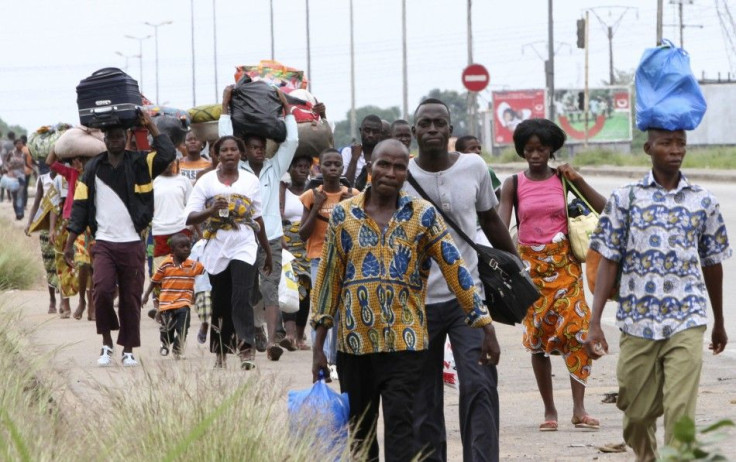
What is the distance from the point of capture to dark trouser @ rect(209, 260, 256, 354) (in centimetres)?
1057

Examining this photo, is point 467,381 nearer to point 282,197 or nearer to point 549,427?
point 549,427

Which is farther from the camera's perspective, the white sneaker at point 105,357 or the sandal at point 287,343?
the sandal at point 287,343

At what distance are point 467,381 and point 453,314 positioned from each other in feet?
0.98

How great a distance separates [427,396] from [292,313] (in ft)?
19.8

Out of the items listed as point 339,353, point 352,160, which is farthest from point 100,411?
point 352,160

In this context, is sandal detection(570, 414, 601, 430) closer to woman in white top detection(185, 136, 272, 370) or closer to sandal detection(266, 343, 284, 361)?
woman in white top detection(185, 136, 272, 370)

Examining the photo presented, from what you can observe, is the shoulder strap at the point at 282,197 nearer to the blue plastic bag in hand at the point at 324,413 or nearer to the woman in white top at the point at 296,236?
the woman in white top at the point at 296,236

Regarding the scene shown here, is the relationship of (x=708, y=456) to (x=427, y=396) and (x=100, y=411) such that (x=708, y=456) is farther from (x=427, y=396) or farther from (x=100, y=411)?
(x=100, y=411)

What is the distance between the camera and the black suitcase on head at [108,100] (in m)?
10.6

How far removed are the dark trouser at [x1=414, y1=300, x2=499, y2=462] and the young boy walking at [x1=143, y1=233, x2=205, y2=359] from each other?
5160 millimetres

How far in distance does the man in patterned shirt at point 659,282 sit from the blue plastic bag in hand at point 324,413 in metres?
1.02

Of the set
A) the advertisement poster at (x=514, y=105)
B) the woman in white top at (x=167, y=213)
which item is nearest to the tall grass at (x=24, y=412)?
the woman in white top at (x=167, y=213)

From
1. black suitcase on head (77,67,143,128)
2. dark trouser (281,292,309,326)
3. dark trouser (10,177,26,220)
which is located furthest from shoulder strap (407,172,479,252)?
dark trouser (10,177,26,220)

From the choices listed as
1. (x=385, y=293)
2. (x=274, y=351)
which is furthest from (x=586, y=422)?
(x=274, y=351)
